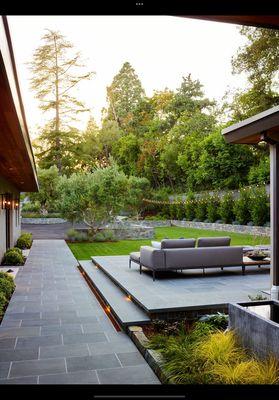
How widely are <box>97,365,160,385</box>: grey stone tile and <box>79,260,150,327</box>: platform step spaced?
1375 millimetres

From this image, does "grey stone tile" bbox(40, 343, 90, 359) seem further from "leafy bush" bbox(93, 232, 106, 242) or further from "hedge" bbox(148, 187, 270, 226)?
"hedge" bbox(148, 187, 270, 226)

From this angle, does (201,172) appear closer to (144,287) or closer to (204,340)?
(144,287)

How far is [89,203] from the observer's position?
18672 millimetres

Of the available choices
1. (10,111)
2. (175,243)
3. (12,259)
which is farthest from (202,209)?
(10,111)

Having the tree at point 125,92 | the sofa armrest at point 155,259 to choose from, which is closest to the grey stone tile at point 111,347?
the sofa armrest at point 155,259

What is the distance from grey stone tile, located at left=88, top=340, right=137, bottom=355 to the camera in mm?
4500

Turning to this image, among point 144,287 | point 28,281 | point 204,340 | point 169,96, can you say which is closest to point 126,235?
point 28,281

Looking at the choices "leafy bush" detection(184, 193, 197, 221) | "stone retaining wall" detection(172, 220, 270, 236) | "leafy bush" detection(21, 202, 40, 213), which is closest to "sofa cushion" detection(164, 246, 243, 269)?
"stone retaining wall" detection(172, 220, 270, 236)

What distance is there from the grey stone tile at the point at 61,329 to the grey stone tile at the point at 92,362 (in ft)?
3.28

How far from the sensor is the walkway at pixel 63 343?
3779mm

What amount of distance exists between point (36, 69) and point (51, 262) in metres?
23.5

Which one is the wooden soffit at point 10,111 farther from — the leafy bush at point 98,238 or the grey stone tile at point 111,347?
the leafy bush at point 98,238
